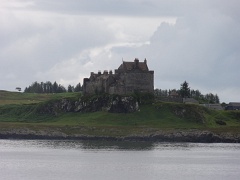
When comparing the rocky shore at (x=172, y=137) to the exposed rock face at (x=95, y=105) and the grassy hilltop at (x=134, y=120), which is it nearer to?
the grassy hilltop at (x=134, y=120)

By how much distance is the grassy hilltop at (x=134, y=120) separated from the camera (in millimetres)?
154875

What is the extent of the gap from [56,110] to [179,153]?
6858 cm

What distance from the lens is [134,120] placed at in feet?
544

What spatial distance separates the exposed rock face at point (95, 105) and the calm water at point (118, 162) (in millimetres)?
37869

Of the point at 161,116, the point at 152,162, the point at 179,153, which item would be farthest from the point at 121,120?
the point at 152,162

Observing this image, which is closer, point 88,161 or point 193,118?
A: point 88,161

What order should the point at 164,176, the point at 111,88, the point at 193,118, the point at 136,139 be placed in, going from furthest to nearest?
the point at 111,88 → the point at 193,118 → the point at 136,139 → the point at 164,176

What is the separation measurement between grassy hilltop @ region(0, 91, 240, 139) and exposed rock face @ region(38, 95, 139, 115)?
1.77m

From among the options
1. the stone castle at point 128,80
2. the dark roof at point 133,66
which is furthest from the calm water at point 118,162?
the dark roof at point 133,66

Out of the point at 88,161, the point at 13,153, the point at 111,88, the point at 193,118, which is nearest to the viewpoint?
the point at 88,161

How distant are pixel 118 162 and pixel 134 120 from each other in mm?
67780

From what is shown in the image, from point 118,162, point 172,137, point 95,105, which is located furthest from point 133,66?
point 118,162

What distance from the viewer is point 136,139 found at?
494 ft

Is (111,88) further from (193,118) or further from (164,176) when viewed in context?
(164,176)
